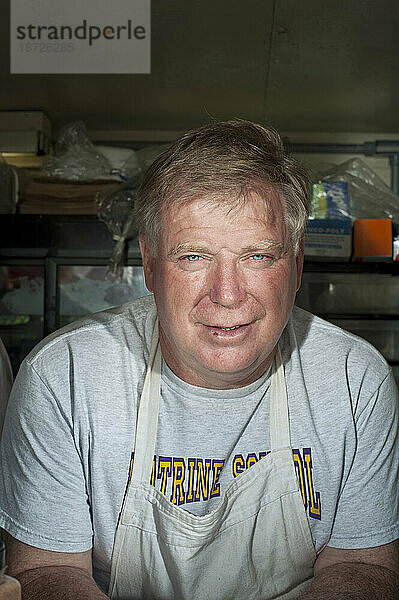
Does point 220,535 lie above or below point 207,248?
below

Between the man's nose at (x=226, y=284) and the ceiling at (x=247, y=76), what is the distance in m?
0.32

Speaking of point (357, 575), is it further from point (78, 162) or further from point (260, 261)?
point (78, 162)

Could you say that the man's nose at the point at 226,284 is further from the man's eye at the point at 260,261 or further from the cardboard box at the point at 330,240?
the cardboard box at the point at 330,240

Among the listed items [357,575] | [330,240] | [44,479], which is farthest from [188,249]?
[330,240]

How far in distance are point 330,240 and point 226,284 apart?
75 centimetres

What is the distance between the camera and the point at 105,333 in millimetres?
796

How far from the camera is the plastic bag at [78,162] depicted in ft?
4.49

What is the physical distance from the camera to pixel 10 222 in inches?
56.1

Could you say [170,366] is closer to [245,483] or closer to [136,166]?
[245,483]

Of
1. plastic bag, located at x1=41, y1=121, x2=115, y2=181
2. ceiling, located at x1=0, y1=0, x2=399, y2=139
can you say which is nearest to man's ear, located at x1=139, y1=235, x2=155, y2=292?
ceiling, located at x1=0, y1=0, x2=399, y2=139

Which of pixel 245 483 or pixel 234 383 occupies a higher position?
pixel 234 383

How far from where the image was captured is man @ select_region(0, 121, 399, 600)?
2.30 feet

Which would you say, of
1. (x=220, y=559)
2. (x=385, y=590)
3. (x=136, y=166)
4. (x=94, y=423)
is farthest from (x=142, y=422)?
(x=136, y=166)

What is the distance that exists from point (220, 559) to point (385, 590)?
17 centimetres
